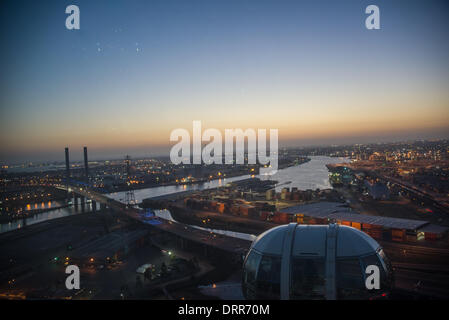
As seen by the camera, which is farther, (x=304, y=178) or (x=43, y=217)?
(x=304, y=178)

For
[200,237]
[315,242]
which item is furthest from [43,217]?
[315,242]

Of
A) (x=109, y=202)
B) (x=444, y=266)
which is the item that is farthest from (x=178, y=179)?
(x=444, y=266)

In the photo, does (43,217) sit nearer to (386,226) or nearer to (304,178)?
(386,226)

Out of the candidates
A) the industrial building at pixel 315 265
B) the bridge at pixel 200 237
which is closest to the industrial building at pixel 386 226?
the bridge at pixel 200 237

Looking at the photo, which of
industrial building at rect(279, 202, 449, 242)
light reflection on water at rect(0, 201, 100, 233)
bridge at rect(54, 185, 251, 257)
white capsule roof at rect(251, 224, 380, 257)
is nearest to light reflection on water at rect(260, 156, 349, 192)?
industrial building at rect(279, 202, 449, 242)

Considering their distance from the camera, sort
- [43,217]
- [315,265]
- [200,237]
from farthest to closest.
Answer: [43,217] < [200,237] < [315,265]

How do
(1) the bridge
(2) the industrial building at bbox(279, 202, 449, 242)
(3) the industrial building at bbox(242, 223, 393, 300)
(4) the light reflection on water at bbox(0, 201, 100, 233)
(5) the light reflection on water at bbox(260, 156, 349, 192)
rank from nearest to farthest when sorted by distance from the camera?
(3) the industrial building at bbox(242, 223, 393, 300) → (1) the bridge → (2) the industrial building at bbox(279, 202, 449, 242) → (4) the light reflection on water at bbox(0, 201, 100, 233) → (5) the light reflection on water at bbox(260, 156, 349, 192)

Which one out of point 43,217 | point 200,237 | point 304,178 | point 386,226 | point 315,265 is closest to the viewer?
point 315,265

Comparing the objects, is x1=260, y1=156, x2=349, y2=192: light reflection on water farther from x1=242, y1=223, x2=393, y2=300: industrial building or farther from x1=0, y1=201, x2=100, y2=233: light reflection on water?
x1=242, y1=223, x2=393, y2=300: industrial building

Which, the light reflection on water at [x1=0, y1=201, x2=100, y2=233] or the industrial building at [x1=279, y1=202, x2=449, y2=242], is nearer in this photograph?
the industrial building at [x1=279, y1=202, x2=449, y2=242]

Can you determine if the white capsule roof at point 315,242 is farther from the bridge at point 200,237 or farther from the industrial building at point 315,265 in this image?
the bridge at point 200,237
